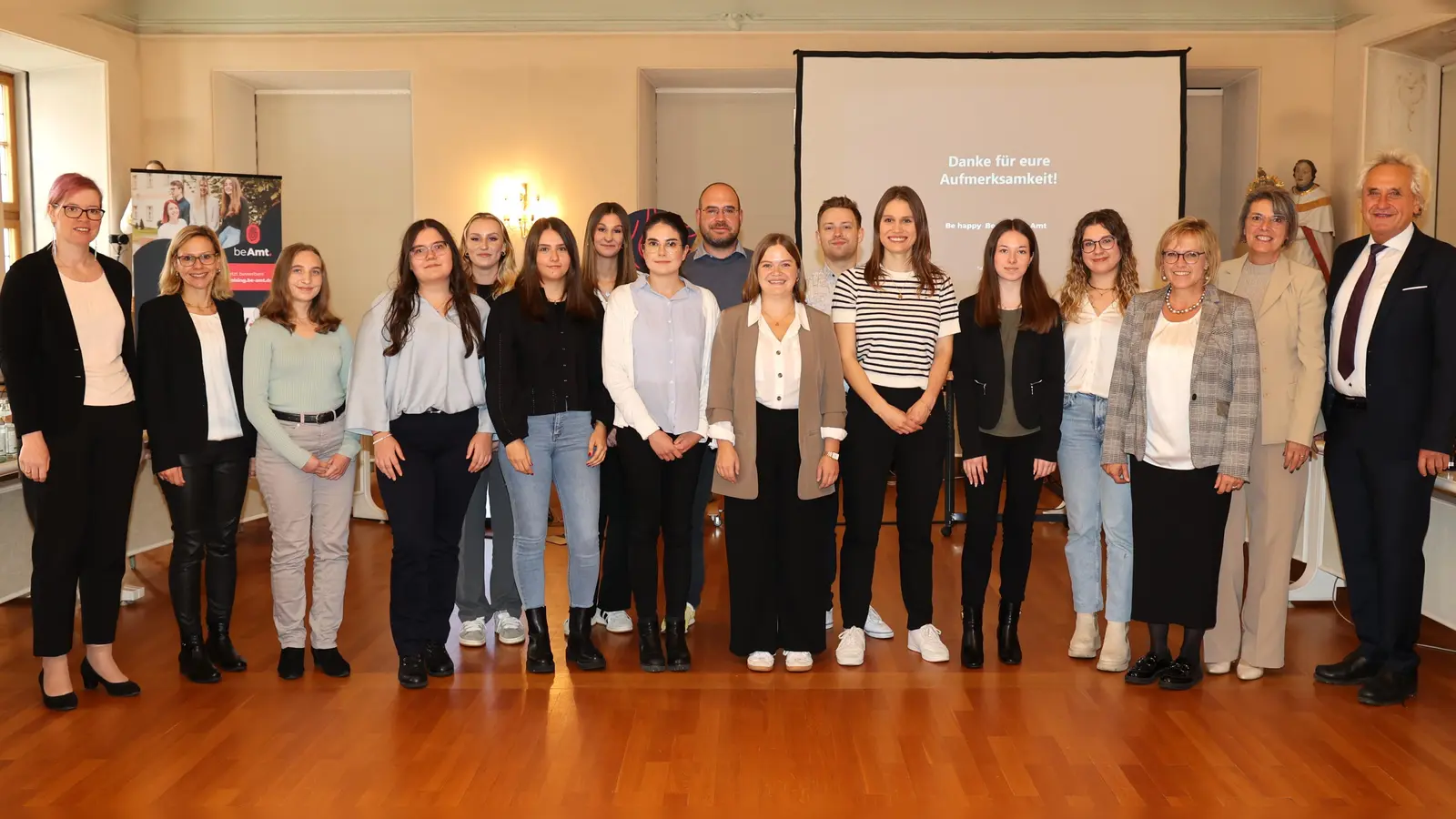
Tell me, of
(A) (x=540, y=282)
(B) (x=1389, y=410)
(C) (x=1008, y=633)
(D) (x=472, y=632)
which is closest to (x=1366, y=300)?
(B) (x=1389, y=410)

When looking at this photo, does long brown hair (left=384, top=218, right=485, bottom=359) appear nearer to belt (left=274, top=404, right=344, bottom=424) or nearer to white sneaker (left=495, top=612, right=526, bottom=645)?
belt (left=274, top=404, right=344, bottom=424)

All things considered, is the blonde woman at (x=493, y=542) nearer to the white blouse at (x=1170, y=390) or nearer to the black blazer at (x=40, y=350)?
the black blazer at (x=40, y=350)

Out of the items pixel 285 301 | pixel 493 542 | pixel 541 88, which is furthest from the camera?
pixel 541 88

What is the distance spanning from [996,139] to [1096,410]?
441cm

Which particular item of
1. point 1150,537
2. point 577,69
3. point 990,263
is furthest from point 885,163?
point 1150,537

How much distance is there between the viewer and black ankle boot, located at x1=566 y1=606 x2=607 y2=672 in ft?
12.2

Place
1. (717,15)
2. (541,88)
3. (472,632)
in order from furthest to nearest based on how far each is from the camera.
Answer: (541,88) < (717,15) < (472,632)

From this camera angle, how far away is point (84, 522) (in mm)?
3299

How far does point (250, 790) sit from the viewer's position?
9.07 ft

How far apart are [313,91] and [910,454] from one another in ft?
22.7

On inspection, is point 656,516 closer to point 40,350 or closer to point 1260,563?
point 40,350

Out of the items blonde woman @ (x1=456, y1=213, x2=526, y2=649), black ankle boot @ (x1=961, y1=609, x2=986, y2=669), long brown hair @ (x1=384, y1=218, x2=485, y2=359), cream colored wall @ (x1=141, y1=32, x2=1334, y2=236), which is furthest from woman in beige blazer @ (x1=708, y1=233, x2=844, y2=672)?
cream colored wall @ (x1=141, y1=32, x2=1334, y2=236)

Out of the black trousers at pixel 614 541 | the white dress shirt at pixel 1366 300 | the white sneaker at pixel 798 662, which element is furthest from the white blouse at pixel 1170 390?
the black trousers at pixel 614 541

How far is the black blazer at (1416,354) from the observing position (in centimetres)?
338
